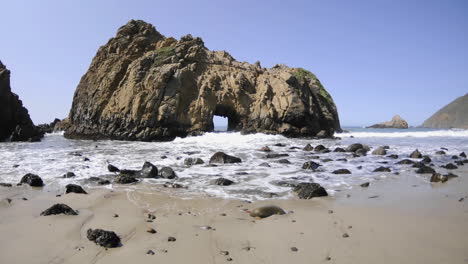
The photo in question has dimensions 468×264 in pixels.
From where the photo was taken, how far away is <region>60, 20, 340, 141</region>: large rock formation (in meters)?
28.4

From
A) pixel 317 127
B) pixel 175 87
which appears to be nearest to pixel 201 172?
pixel 175 87

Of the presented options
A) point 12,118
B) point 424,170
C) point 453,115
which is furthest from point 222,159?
point 453,115

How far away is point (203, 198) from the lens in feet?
24.0

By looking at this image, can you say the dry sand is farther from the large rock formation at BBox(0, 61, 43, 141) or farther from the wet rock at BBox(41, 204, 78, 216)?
the large rock formation at BBox(0, 61, 43, 141)

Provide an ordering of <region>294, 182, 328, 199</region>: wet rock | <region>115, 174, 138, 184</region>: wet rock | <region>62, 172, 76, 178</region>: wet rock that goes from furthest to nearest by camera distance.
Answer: <region>62, 172, 76, 178</region>: wet rock → <region>115, 174, 138, 184</region>: wet rock → <region>294, 182, 328, 199</region>: wet rock

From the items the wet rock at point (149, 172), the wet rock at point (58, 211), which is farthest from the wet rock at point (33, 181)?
the wet rock at point (58, 211)

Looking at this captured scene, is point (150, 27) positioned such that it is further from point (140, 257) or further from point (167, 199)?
point (140, 257)

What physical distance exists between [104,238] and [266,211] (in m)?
3.06

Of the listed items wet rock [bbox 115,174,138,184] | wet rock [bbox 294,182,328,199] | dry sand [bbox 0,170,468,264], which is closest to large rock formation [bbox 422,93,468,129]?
wet rock [bbox 294,182,328,199]

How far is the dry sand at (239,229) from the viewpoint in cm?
413

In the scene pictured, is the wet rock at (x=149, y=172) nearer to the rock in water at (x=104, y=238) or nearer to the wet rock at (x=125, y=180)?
the wet rock at (x=125, y=180)

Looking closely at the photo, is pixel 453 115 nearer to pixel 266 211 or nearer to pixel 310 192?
pixel 310 192

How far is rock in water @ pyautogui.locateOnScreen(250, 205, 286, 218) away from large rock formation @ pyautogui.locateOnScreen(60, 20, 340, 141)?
22.4m

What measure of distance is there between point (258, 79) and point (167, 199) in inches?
1114
